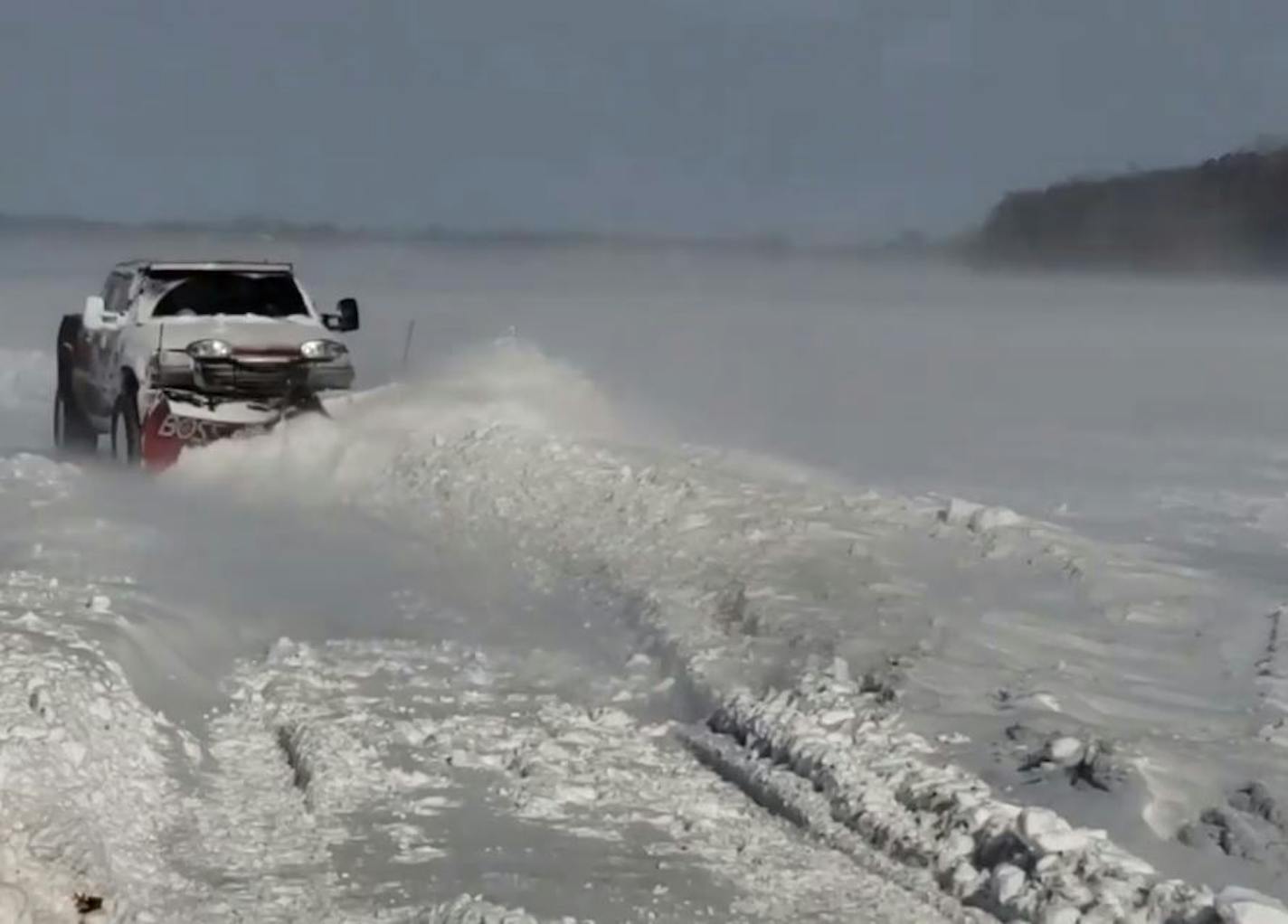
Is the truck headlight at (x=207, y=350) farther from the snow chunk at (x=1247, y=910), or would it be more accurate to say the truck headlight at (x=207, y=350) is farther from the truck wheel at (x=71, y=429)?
the snow chunk at (x=1247, y=910)

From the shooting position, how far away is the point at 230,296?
1564 cm

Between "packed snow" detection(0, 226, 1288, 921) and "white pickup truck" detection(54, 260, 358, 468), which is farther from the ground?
"white pickup truck" detection(54, 260, 358, 468)

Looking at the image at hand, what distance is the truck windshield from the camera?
15.3 m

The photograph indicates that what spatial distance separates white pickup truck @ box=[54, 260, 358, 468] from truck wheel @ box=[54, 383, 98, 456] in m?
0.89

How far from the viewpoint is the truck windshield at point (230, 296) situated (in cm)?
1534

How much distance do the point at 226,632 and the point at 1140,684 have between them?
4.91 meters

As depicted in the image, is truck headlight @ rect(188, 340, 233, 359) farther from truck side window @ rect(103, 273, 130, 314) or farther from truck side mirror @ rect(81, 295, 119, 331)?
truck side window @ rect(103, 273, 130, 314)

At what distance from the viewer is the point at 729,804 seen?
6996 mm

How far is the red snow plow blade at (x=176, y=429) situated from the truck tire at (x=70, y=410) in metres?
2.69

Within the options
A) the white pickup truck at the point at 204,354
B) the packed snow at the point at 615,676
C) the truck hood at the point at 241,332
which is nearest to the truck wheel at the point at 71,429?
the white pickup truck at the point at 204,354

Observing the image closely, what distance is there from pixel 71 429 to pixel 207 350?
152 inches

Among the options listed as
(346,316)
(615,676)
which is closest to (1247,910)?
(615,676)

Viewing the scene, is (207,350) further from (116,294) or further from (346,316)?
(116,294)

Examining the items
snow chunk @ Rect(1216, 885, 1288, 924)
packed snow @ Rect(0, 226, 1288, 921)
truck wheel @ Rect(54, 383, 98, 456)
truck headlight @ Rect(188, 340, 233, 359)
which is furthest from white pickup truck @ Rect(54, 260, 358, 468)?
snow chunk @ Rect(1216, 885, 1288, 924)
